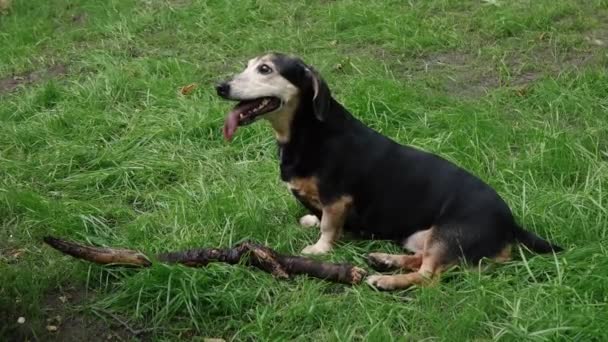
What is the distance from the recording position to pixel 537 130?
4.96m

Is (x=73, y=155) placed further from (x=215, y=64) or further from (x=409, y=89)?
(x=409, y=89)

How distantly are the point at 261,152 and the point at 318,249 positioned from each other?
1.26 meters

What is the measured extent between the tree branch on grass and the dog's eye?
0.80m

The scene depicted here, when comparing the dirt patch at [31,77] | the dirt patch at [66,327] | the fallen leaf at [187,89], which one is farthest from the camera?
the dirt patch at [31,77]

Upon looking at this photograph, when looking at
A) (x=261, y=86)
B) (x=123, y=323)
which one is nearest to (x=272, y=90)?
(x=261, y=86)

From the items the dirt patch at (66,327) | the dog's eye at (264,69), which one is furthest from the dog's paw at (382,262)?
the dirt patch at (66,327)

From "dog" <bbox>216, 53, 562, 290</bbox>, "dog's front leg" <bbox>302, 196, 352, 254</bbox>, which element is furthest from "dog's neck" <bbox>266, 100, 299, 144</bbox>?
"dog's front leg" <bbox>302, 196, 352, 254</bbox>

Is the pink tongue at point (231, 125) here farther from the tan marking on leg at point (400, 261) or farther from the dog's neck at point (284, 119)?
the tan marking on leg at point (400, 261)

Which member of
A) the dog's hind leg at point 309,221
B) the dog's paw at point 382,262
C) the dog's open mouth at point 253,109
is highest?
the dog's open mouth at point 253,109

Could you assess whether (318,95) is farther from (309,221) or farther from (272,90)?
(309,221)

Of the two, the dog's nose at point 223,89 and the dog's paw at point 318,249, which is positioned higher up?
the dog's nose at point 223,89

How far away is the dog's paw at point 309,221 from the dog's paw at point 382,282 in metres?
0.70

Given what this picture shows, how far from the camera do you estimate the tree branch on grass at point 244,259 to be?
12.1ft

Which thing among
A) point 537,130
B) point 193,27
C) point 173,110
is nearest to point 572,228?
point 537,130
